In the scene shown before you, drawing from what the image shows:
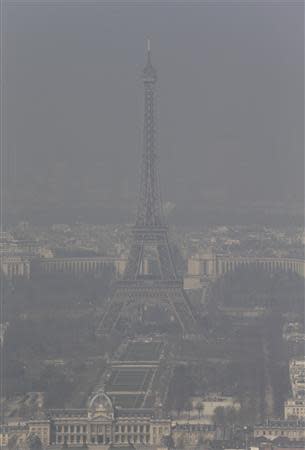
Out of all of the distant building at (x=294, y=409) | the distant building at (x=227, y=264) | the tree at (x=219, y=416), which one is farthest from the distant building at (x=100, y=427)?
the distant building at (x=227, y=264)

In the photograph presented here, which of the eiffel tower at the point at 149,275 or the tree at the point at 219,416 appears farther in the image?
the eiffel tower at the point at 149,275

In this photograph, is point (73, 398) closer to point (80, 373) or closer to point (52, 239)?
point (80, 373)

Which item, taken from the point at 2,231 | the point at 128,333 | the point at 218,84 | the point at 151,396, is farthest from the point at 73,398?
the point at 218,84

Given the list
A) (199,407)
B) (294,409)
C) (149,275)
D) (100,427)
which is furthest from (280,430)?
(149,275)

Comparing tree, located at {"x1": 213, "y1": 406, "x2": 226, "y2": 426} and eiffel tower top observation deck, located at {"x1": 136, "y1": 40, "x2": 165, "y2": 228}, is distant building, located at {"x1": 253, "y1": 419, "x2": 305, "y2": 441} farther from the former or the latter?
eiffel tower top observation deck, located at {"x1": 136, "y1": 40, "x2": 165, "y2": 228}

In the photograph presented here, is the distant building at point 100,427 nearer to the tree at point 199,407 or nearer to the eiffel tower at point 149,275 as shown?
the tree at point 199,407

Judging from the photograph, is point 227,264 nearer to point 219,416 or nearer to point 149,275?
point 149,275

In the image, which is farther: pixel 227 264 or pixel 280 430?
pixel 227 264
